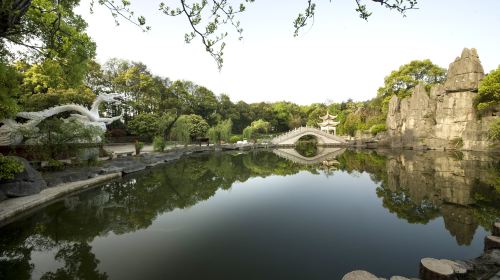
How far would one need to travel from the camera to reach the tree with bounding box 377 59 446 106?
33.4m

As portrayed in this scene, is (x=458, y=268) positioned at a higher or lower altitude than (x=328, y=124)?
lower

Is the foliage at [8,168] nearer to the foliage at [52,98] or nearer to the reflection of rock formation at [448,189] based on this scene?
the reflection of rock formation at [448,189]

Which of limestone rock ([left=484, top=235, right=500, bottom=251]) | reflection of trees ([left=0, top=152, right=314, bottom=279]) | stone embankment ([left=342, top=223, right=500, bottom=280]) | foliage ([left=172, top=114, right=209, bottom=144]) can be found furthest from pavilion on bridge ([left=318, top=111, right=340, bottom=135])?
stone embankment ([left=342, top=223, right=500, bottom=280])

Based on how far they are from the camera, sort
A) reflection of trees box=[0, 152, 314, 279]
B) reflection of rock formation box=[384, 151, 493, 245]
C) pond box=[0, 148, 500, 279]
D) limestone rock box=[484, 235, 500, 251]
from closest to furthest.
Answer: limestone rock box=[484, 235, 500, 251]
pond box=[0, 148, 500, 279]
reflection of trees box=[0, 152, 314, 279]
reflection of rock formation box=[384, 151, 493, 245]

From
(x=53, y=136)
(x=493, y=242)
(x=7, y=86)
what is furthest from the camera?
(x=53, y=136)

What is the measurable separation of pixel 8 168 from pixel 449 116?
3037cm

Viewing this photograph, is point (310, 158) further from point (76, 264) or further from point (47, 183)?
point (76, 264)

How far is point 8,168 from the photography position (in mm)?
6891

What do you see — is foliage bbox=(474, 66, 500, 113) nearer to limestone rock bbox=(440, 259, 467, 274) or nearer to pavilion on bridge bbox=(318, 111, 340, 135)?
pavilion on bridge bbox=(318, 111, 340, 135)

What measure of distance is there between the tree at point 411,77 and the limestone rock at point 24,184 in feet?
117

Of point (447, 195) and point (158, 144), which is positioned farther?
point (158, 144)

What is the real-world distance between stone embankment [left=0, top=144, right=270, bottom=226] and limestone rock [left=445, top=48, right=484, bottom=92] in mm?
26905

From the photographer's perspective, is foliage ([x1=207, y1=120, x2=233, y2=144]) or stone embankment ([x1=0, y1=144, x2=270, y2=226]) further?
foliage ([x1=207, y1=120, x2=233, y2=144])

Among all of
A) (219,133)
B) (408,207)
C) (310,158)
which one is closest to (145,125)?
(219,133)
